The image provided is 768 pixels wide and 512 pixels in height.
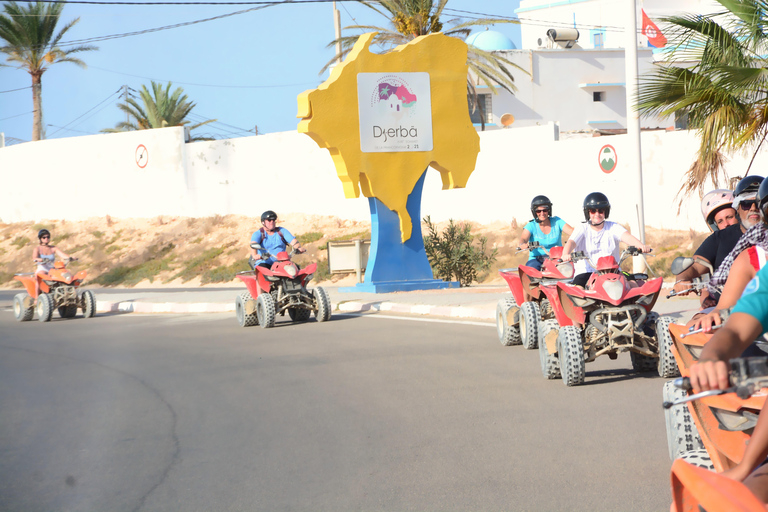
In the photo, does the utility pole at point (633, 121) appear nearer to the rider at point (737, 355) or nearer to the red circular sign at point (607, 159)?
the red circular sign at point (607, 159)

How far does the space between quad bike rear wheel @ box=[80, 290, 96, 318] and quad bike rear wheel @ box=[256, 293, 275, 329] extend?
6.05m

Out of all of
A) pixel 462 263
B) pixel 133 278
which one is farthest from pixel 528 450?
pixel 133 278

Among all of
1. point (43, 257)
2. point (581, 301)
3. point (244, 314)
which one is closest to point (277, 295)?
point (244, 314)

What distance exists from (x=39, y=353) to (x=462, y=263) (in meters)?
12.2

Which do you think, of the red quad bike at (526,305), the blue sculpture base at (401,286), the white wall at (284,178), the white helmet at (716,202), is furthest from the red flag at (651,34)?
the white helmet at (716,202)

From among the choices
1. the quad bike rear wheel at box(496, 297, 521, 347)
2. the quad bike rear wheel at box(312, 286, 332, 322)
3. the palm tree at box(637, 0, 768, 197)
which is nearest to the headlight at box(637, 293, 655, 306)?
the quad bike rear wheel at box(496, 297, 521, 347)

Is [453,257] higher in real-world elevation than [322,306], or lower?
higher

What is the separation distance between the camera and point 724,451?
3643mm

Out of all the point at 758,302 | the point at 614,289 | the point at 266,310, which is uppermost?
the point at 758,302

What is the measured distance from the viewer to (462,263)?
23.2m

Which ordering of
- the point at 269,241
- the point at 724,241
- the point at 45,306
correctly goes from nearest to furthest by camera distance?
the point at 724,241
the point at 269,241
the point at 45,306

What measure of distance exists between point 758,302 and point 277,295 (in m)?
12.3

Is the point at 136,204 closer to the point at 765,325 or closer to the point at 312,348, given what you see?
the point at 312,348

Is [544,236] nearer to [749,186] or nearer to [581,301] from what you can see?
[581,301]
